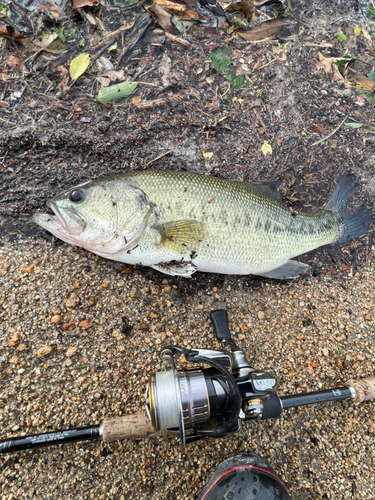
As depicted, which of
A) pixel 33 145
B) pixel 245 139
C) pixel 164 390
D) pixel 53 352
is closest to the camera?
pixel 164 390

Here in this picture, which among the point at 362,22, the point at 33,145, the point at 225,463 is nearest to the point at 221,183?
the point at 33,145

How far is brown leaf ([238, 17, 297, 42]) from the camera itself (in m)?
3.35

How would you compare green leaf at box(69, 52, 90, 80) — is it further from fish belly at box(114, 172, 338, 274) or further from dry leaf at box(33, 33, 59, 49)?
fish belly at box(114, 172, 338, 274)

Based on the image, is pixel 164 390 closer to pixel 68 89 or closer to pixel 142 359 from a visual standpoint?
pixel 142 359

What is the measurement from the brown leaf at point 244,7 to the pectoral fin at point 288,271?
109 inches

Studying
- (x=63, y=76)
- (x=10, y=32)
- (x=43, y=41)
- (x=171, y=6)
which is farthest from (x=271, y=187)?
(x=10, y=32)

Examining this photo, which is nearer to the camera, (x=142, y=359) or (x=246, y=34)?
(x=142, y=359)

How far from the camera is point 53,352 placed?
2.54 meters

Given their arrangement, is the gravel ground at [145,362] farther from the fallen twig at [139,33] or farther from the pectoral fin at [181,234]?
the fallen twig at [139,33]

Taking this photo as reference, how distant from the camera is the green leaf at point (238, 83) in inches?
128

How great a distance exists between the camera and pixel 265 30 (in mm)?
3385

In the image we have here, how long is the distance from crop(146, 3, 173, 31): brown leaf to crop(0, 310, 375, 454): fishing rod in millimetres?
3239

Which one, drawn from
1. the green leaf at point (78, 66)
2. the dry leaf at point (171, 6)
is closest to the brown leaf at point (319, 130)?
the dry leaf at point (171, 6)

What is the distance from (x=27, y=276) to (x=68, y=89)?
1858 mm
